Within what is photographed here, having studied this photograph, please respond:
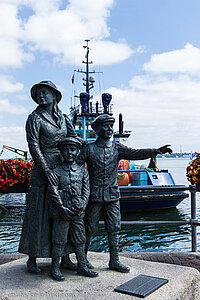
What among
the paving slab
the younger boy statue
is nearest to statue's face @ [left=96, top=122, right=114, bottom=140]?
the younger boy statue

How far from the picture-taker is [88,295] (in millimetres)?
2854

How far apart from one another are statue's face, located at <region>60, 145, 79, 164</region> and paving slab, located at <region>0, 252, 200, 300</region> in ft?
3.86

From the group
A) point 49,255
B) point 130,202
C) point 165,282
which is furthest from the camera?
point 130,202

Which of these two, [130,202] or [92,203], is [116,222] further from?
[130,202]

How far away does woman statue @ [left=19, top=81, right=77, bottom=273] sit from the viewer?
3355 mm

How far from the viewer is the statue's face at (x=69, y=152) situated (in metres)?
3.29

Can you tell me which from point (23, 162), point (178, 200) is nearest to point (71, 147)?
point (23, 162)

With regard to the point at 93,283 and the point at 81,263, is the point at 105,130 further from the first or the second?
the point at 93,283

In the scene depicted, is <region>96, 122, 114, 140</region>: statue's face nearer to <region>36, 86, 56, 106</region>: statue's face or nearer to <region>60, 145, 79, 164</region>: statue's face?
<region>60, 145, 79, 164</region>: statue's face

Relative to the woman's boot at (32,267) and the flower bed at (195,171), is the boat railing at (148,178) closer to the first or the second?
the flower bed at (195,171)

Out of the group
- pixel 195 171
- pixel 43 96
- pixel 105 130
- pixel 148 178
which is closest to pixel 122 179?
pixel 148 178

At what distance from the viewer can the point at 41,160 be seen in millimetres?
3301

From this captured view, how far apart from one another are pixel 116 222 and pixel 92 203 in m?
0.33

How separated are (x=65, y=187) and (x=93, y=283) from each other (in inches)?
37.1
